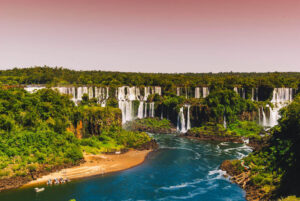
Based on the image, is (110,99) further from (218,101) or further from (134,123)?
(218,101)

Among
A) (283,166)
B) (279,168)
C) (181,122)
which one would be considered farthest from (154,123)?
(283,166)

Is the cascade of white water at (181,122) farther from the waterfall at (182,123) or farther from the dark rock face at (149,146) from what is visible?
the dark rock face at (149,146)

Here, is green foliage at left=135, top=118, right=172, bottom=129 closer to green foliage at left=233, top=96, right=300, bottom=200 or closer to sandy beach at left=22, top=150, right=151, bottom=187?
sandy beach at left=22, top=150, right=151, bottom=187

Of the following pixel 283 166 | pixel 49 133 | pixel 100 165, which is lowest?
pixel 100 165

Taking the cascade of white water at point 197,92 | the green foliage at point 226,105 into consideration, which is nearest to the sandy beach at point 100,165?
the green foliage at point 226,105

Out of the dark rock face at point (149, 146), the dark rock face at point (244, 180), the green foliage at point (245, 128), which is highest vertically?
the green foliage at point (245, 128)

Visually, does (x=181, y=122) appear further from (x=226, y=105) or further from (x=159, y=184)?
(x=159, y=184)

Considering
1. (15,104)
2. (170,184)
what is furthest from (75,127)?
(170,184)

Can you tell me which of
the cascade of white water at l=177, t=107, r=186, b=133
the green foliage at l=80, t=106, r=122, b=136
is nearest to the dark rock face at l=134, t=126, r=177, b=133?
the cascade of white water at l=177, t=107, r=186, b=133
